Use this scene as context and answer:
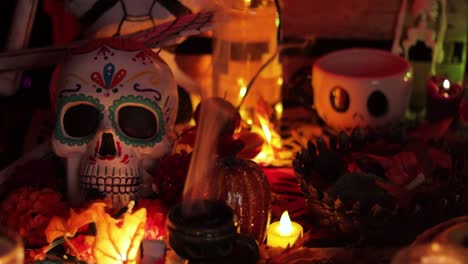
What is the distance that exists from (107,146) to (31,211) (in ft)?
0.35

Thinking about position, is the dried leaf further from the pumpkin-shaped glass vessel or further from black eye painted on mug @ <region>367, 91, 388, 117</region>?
black eye painted on mug @ <region>367, 91, 388, 117</region>

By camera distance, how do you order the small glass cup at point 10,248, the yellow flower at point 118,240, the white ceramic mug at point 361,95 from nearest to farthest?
the small glass cup at point 10,248 → the yellow flower at point 118,240 → the white ceramic mug at point 361,95

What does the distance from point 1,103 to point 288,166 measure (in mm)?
446

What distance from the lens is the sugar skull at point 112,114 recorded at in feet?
2.79

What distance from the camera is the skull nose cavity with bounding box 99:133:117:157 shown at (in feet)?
2.80

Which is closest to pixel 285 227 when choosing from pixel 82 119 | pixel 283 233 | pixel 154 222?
pixel 283 233

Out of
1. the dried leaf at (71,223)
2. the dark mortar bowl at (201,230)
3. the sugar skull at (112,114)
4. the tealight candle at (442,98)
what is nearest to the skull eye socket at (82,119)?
the sugar skull at (112,114)

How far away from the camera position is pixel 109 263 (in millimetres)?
765

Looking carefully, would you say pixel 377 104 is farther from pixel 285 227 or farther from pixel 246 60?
pixel 285 227

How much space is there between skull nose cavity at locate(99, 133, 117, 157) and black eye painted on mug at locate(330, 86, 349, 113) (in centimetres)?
37

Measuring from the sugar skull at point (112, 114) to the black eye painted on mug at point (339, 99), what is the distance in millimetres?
302

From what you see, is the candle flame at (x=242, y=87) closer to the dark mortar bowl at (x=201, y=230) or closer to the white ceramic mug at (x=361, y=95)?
the white ceramic mug at (x=361, y=95)

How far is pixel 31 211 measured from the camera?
830 mm

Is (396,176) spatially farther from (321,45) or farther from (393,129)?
(321,45)
